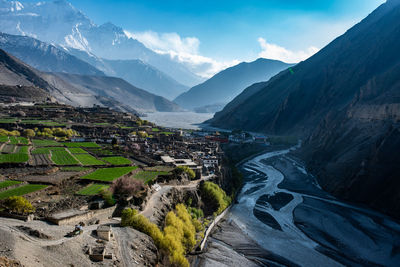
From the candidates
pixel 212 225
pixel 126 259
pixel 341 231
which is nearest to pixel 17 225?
pixel 126 259

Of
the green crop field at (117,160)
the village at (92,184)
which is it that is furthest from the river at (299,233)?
the green crop field at (117,160)

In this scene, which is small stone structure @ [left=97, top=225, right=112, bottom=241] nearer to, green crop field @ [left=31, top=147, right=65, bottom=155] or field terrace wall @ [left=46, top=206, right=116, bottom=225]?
field terrace wall @ [left=46, top=206, right=116, bottom=225]

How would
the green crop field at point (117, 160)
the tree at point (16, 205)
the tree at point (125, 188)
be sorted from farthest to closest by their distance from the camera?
1. the green crop field at point (117, 160)
2. the tree at point (125, 188)
3. the tree at point (16, 205)

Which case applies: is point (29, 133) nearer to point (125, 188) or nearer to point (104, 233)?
point (125, 188)

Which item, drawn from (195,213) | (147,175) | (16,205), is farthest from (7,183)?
(195,213)

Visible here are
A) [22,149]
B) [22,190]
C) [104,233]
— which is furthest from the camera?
[22,149]

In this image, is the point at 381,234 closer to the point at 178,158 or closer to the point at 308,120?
the point at 178,158

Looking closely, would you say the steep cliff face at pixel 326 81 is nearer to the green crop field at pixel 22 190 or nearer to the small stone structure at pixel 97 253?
the green crop field at pixel 22 190
